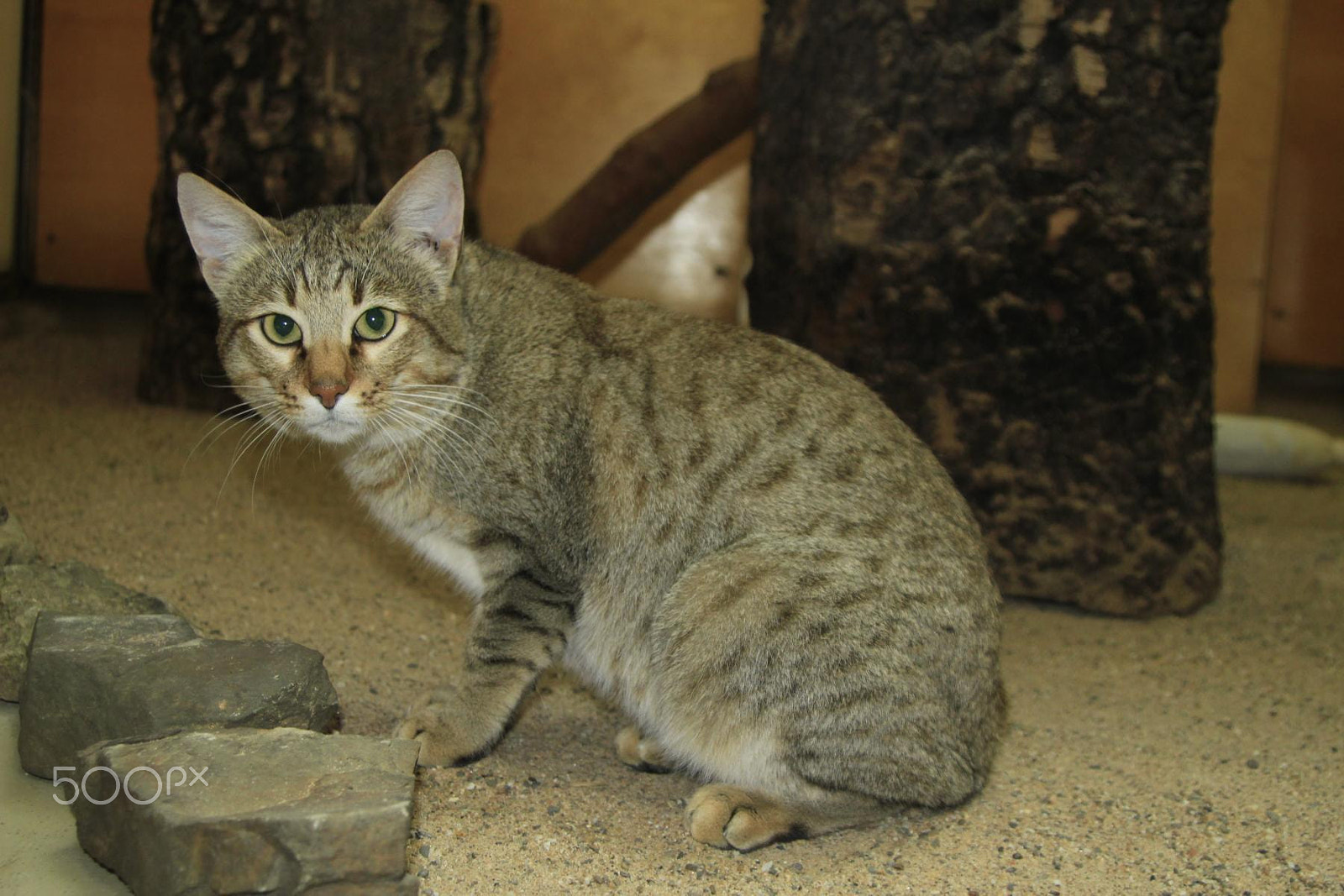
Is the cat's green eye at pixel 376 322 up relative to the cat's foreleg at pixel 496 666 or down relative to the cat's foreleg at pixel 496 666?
up

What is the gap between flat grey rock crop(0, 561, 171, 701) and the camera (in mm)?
3363

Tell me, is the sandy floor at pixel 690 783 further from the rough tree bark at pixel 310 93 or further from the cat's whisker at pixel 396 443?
the rough tree bark at pixel 310 93

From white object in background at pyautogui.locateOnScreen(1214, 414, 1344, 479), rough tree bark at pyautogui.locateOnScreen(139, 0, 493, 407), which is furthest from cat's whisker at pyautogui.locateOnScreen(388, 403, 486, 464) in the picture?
white object in background at pyautogui.locateOnScreen(1214, 414, 1344, 479)

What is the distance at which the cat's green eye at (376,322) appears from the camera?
132 inches

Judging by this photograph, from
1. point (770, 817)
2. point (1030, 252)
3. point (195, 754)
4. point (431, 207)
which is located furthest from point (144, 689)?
point (1030, 252)

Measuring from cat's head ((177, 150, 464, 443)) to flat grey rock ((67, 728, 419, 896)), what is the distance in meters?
1.02

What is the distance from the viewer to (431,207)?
136 inches

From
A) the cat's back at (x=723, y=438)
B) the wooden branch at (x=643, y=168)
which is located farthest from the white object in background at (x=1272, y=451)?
the cat's back at (x=723, y=438)

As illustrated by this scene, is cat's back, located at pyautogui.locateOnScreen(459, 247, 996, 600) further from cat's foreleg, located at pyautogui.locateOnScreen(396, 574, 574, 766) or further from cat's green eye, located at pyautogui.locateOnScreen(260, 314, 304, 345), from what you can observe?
cat's green eye, located at pyautogui.locateOnScreen(260, 314, 304, 345)

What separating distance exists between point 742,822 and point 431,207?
78.0 inches

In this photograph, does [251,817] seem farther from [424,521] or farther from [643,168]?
[643,168]

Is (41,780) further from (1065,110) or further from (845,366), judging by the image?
(1065,110)

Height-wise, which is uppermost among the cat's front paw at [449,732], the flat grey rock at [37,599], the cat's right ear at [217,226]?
the cat's right ear at [217,226]

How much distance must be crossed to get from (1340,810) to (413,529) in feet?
9.72
